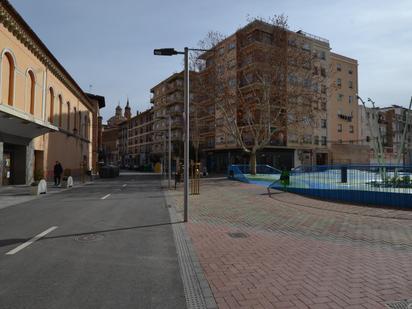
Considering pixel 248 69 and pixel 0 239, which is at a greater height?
pixel 248 69

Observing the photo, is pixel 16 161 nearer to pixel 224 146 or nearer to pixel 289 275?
pixel 289 275

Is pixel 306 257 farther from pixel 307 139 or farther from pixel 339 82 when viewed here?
pixel 339 82

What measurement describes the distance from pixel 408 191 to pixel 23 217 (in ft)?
40.8

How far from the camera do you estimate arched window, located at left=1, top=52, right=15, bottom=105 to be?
19303 millimetres

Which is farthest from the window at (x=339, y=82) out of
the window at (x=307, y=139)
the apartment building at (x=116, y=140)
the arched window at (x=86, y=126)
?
the apartment building at (x=116, y=140)

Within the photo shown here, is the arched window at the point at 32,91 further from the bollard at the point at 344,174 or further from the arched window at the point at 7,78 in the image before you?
the bollard at the point at 344,174

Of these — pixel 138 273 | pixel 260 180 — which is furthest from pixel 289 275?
pixel 260 180

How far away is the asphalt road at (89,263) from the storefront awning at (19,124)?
852 cm

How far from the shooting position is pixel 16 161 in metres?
Result: 23.0

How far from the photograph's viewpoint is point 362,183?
13008 millimetres

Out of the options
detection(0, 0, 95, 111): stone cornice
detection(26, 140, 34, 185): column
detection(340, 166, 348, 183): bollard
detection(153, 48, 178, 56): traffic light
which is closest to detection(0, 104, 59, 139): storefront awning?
detection(26, 140, 34, 185): column

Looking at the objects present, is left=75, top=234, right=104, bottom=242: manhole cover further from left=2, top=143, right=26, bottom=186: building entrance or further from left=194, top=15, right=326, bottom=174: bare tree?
left=194, top=15, right=326, bottom=174: bare tree

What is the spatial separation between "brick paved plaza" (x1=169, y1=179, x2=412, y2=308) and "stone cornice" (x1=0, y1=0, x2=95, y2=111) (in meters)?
15.8

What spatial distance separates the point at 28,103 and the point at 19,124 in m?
3.68
